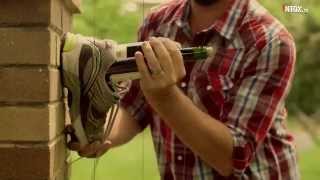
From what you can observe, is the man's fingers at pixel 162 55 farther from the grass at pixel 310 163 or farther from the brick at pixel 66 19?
the grass at pixel 310 163

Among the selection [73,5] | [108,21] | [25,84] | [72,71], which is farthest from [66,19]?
[108,21]

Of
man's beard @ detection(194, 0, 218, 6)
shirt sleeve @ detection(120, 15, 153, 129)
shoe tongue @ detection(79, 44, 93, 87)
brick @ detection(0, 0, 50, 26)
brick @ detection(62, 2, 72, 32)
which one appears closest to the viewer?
brick @ detection(0, 0, 50, 26)

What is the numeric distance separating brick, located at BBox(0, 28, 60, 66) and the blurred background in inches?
38.6

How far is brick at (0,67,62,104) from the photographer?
988 millimetres

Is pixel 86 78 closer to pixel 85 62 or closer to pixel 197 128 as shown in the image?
pixel 85 62

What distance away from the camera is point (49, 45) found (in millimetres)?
984

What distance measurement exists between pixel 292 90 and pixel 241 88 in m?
1.08

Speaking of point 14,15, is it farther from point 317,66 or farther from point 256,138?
point 317,66

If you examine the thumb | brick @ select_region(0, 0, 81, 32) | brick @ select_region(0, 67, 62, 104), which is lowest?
the thumb

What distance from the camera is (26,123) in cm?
99

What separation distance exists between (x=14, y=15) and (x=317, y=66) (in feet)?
5.24

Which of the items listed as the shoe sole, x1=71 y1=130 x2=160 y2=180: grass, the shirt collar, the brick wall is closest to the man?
the shirt collar

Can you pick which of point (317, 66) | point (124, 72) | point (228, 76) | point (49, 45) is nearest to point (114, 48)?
point (124, 72)

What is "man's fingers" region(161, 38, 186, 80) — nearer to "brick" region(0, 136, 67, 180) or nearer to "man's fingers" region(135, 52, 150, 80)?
"man's fingers" region(135, 52, 150, 80)
